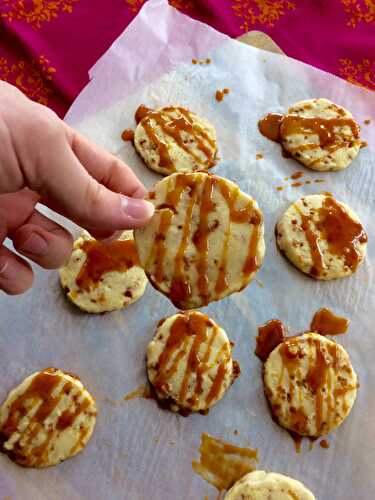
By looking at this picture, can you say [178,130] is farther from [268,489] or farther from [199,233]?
[268,489]

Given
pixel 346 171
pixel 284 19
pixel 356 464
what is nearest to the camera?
pixel 356 464

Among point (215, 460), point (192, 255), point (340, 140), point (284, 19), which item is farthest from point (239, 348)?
point (284, 19)

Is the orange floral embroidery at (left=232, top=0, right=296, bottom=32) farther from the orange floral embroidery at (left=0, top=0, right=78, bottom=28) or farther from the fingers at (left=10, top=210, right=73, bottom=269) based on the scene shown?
the fingers at (left=10, top=210, right=73, bottom=269)

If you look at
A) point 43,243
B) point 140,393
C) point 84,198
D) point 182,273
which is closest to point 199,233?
point 182,273

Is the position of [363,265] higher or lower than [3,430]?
lower

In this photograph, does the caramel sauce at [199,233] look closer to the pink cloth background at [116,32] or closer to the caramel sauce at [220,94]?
the caramel sauce at [220,94]

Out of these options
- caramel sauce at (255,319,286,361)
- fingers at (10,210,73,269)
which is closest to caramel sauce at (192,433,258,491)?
caramel sauce at (255,319,286,361)

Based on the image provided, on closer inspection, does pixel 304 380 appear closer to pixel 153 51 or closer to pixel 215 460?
pixel 215 460
